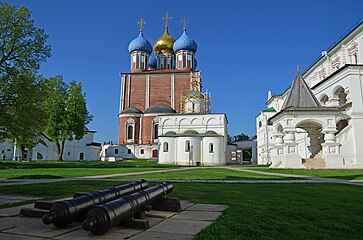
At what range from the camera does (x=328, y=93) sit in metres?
28.5

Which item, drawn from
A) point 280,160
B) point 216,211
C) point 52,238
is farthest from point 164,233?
point 280,160

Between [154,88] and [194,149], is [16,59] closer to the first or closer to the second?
[194,149]

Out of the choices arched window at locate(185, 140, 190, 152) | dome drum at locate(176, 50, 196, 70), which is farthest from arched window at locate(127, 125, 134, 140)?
arched window at locate(185, 140, 190, 152)

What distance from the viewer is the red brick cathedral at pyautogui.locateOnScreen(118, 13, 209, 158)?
50.9m

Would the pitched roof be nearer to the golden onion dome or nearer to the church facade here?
the church facade

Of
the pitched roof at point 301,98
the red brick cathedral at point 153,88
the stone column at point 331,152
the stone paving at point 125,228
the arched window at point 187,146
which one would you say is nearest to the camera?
the stone paving at point 125,228

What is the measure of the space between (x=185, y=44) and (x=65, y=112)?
2892 centimetres

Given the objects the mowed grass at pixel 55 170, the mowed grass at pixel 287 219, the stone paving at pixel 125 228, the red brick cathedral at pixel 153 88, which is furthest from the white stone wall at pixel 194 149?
the stone paving at pixel 125 228

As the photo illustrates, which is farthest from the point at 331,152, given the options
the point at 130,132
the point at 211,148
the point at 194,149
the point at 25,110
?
the point at 130,132

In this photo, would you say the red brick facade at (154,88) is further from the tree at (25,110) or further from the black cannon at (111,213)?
the black cannon at (111,213)

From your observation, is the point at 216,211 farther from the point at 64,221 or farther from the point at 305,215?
the point at 64,221

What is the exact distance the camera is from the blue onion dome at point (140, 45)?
59.1m

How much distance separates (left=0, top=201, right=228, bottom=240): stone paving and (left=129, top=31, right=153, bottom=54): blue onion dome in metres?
56.3

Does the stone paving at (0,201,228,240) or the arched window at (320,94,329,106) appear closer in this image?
the stone paving at (0,201,228,240)
